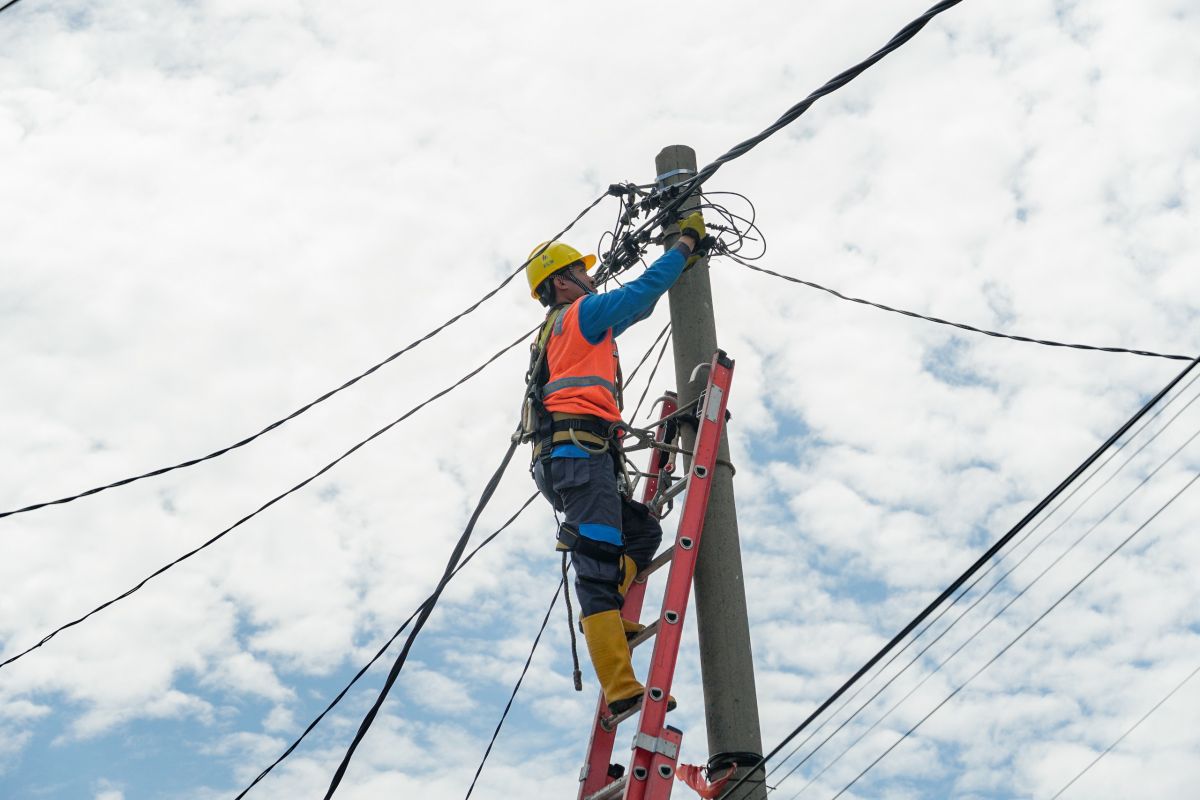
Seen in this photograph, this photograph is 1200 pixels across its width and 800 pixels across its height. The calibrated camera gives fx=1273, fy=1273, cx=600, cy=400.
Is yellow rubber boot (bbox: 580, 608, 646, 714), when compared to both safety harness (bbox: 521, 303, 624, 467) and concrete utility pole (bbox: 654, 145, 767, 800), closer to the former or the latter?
concrete utility pole (bbox: 654, 145, 767, 800)

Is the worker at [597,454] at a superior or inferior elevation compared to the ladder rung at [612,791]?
superior

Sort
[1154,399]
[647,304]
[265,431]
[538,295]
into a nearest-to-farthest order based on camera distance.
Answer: [1154,399], [647,304], [538,295], [265,431]

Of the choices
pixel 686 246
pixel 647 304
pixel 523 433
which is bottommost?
pixel 523 433

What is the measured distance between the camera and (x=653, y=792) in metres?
4.86

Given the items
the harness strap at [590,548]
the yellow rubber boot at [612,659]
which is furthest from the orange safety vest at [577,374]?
the yellow rubber boot at [612,659]

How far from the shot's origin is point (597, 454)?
5641mm

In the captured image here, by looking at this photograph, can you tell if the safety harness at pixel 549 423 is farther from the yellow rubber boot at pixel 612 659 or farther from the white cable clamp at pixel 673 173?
the white cable clamp at pixel 673 173

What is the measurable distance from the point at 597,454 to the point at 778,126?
64.6 inches

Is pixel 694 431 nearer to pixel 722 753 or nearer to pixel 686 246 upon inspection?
pixel 686 246

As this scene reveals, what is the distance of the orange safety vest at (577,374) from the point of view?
576 centimetres

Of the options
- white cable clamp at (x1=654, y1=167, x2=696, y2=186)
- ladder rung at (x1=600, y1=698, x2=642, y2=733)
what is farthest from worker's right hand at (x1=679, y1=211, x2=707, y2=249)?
ladder rung at (x1=600, y1=698, x2=642, y2=733)

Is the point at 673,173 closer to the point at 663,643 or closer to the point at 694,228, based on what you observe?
the point at 694,228

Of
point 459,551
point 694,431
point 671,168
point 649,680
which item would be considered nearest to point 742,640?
point 649,680

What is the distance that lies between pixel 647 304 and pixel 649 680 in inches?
68.4
